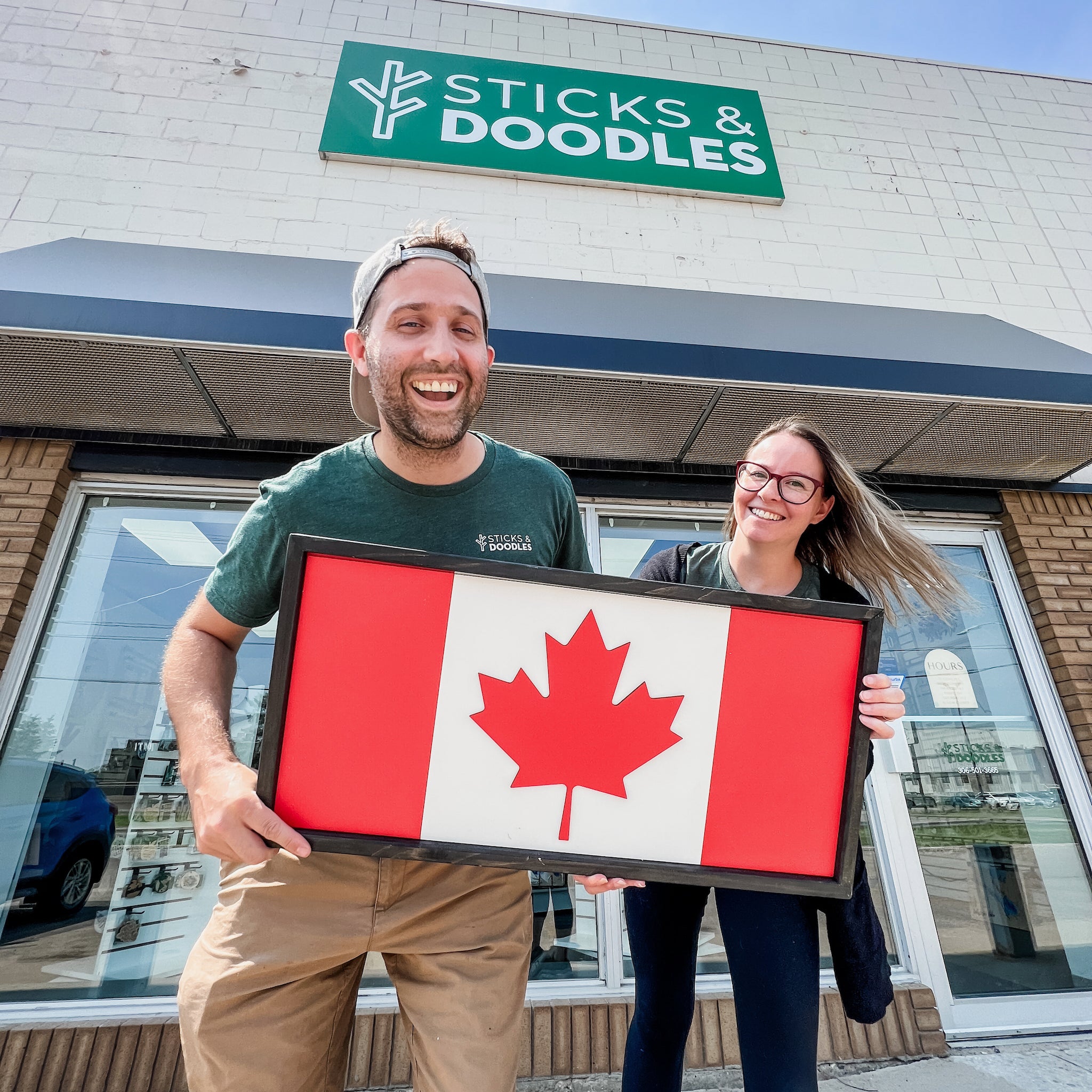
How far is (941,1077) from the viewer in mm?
2609

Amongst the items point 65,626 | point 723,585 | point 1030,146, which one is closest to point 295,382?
point 65,626

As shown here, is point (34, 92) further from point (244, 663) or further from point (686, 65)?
point (686, 65)

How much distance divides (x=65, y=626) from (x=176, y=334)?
161 cm

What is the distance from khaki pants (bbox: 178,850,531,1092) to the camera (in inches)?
44.5

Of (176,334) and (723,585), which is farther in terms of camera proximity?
(176,334)

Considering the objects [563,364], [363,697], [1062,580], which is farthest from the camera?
[1062,580]

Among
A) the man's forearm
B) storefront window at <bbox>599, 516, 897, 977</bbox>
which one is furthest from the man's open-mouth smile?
storefront window at <bbox>599, 516, 897, 977</bbox>

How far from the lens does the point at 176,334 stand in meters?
2.59

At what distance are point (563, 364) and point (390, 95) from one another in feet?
8.49

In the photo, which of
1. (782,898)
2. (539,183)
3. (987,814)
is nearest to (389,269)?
(782,898)

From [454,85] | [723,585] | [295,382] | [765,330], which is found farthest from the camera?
[454,85]

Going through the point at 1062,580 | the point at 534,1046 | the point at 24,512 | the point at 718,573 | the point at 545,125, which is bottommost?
the point at 534,1046

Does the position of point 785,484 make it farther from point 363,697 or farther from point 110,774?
point 110,774

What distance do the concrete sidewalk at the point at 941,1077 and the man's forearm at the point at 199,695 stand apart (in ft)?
7.34
